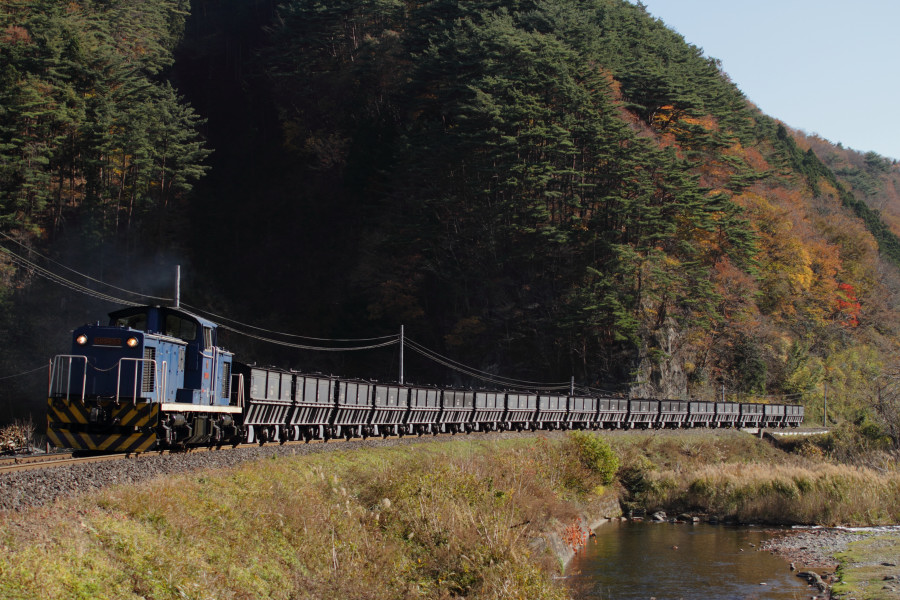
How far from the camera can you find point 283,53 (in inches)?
3735

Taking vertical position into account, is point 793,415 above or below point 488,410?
below

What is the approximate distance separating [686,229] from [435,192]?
21.6 metres

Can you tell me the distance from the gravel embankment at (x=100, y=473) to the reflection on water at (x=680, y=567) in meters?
9.42

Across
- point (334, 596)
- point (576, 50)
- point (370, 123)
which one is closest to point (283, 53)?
point (370, 123)

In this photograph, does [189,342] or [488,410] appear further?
[488,410]

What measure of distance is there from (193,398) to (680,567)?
15.5m

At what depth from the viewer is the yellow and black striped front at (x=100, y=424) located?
715 inches

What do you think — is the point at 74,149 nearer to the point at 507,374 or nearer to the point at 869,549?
the point at 507,374

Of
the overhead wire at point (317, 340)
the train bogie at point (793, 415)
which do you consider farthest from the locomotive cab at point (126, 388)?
the train bogie at point (793, 415)

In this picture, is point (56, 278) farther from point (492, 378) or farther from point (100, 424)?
point (100, 424)

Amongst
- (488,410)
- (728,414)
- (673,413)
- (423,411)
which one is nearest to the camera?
(423,411)

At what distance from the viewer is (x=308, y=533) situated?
14.8 metres

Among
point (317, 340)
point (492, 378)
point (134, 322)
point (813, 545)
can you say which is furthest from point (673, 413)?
point (134, 322)

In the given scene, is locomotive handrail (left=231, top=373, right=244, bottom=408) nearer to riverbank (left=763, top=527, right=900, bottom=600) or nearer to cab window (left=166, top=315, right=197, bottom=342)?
cab window (left=166, top=315, right=197, bottom=342)
